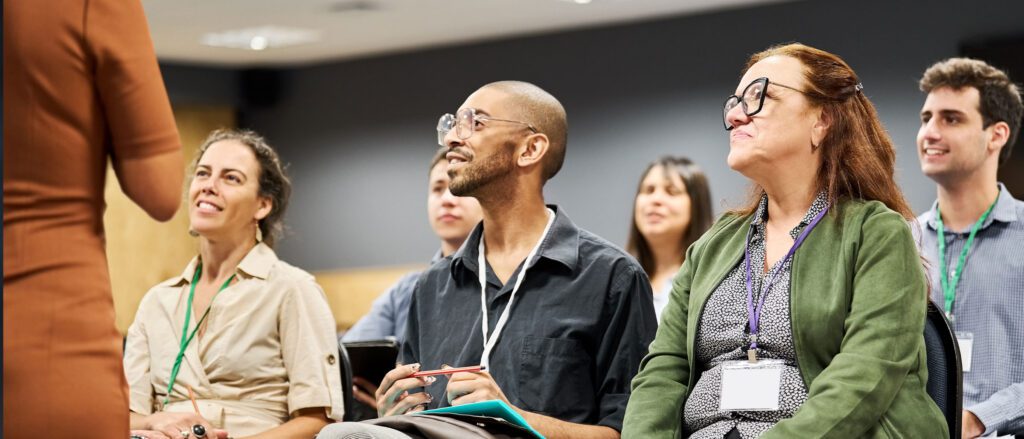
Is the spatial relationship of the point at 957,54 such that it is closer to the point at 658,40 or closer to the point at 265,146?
the point at 658,40

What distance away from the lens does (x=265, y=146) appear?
3.63m

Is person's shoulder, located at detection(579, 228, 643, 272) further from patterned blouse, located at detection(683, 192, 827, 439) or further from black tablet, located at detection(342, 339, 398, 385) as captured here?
black tablet, located at detection(342, 339, 398, 385)

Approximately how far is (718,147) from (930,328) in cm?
695

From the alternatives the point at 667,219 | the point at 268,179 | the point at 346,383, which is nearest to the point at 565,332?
the point at 346,383

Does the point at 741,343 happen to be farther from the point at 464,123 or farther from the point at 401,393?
the point at 464,123

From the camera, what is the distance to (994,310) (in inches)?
139

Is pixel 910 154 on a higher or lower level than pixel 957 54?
lower

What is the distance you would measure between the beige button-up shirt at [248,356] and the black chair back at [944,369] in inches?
65.6

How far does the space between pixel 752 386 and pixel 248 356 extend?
1581 millimetres

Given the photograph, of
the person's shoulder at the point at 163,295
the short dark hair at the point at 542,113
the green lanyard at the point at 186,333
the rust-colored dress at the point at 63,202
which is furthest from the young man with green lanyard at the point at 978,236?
the rust-colored dress at the point at 63,202

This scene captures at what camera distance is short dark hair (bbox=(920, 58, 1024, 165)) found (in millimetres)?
4000

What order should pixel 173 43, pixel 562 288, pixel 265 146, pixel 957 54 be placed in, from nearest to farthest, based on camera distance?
pixel 562 288
pixel 265 146
pixel 957 54
pixel 173 43

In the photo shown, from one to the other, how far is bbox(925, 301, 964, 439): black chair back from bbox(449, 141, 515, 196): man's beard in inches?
46.2

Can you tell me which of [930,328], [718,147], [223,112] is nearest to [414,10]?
[718,147]
